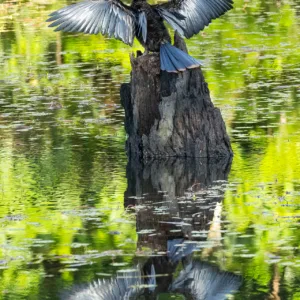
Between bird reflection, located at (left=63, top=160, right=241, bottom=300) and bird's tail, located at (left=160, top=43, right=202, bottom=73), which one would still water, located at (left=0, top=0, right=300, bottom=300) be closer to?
bird reflection, located at (left=63, top=160, right=241, bottom=300)

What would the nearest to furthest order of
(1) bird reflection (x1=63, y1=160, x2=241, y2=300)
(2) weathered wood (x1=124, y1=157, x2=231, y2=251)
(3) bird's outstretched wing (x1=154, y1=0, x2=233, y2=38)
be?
(1) bird reflection (x1=63, y1=160, x2=241, y2=300)
(2) weathered wood (x1=124, y1=157, x2=231, y2=251)
(3) bird's outstretched wing (x1=154, y1=0, x2=233, y2=38)

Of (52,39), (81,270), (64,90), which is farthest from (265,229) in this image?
(52,39)

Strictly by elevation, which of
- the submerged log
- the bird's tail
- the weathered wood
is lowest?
the weathered wood

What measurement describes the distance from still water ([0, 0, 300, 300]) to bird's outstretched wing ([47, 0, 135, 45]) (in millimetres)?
1179

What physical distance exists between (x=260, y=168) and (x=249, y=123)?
1.79m

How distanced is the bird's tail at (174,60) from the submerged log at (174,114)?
0.66 feet

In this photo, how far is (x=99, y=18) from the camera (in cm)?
907

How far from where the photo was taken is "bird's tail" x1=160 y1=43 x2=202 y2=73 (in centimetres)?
896

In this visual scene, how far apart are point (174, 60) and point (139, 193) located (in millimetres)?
1351

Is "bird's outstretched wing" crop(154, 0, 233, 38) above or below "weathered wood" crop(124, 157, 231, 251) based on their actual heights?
above

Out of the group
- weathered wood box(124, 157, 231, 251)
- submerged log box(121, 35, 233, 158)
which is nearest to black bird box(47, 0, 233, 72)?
submerged log box(121, 35, 233, 158)

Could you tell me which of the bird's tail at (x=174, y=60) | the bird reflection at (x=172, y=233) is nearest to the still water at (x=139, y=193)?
the bird reflection at (x=172, y=233)

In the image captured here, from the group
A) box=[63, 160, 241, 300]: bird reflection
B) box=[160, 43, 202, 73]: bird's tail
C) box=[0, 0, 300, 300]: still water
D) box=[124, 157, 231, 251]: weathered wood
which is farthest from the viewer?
box=[160, 43, 202, 73]: bird's tail

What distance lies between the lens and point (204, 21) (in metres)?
9.74
